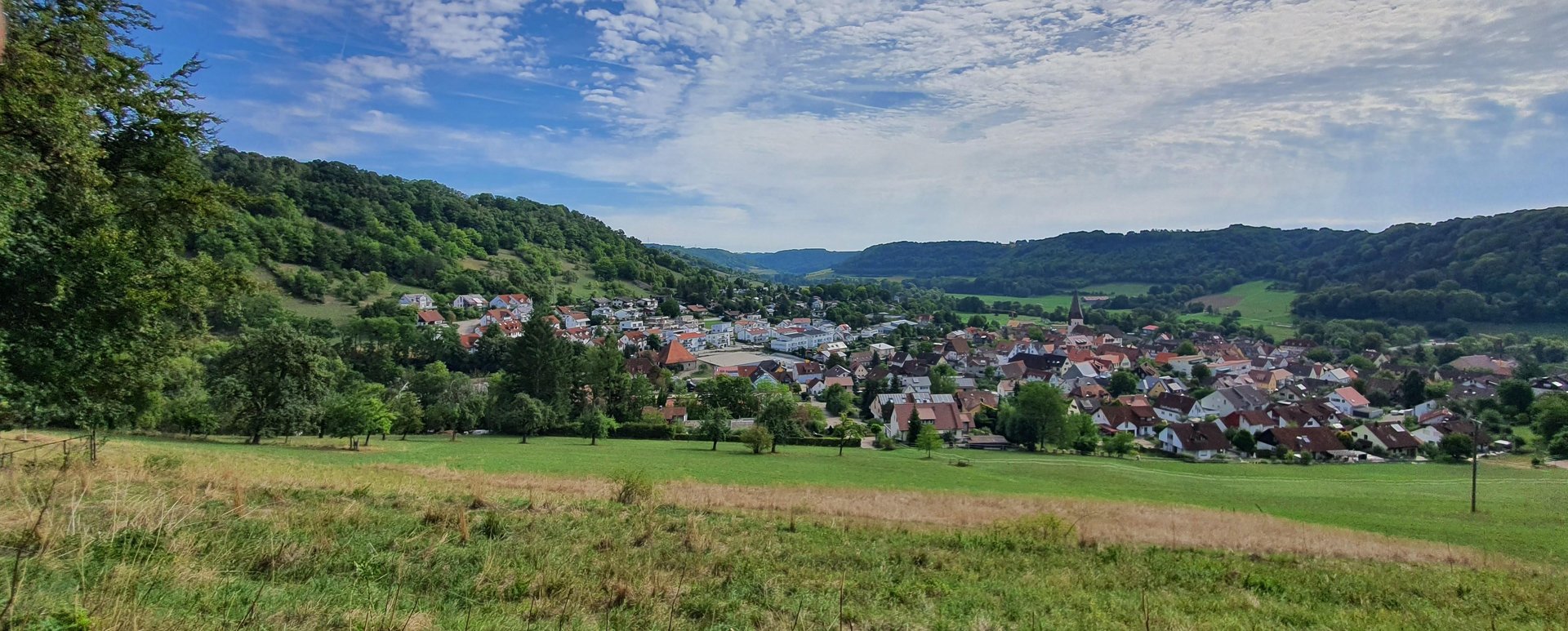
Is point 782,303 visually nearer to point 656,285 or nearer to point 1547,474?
point 656,285

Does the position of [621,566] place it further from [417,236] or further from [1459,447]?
[417,236]

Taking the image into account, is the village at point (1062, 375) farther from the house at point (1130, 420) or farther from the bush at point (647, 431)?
the bush at point (647, 431)

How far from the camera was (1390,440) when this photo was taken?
46.1 meters

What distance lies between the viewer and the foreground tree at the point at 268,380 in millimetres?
27203

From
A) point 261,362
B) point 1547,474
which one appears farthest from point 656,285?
point 1547,474

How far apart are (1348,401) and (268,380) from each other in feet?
283

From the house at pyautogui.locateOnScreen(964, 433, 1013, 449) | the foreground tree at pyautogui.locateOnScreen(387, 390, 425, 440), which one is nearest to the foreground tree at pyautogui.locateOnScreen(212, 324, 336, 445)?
the foreground tree at pyautogui.locateOnScreen(387, 390, 425, 440)

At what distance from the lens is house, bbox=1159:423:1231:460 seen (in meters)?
46.4

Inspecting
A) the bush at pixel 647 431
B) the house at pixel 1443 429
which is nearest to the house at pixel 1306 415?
the house at pixel 1443 429

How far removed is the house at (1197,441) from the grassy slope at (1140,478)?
8.95 m

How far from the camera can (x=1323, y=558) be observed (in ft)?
35.7

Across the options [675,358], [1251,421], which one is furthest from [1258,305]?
[675,358]

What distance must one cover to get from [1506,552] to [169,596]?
23048 mm

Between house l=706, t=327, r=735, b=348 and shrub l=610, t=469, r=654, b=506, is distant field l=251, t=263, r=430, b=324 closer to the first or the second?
house l=706, t=327, r=735, b=348
